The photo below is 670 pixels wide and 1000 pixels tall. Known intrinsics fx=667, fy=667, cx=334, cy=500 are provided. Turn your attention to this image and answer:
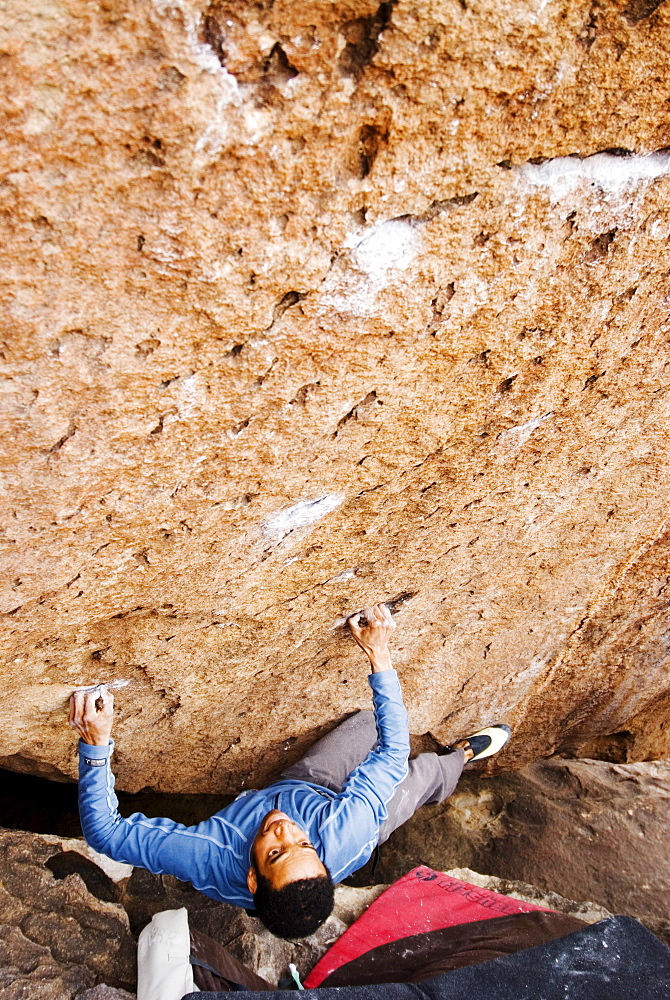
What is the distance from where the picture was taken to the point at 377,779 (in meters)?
2.16

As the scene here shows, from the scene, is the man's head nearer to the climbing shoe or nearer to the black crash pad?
the black crash pad

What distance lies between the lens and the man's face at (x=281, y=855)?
6.25 feet

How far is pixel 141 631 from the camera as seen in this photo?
1960 mm

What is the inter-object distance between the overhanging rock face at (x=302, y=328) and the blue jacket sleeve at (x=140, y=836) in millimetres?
239

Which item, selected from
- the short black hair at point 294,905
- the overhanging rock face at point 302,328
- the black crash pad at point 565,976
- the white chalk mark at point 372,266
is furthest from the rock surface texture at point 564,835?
the white chalk mark at point 372,266

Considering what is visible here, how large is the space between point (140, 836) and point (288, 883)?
19.1 inches

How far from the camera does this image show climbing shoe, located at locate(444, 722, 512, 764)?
9.89 feet

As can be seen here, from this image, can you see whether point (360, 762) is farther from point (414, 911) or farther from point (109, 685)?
point (109, 685)

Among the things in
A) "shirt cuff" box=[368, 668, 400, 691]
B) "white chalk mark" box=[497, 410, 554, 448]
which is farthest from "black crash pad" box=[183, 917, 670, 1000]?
"white chalk mark" box=[497, 410, 554, 448]

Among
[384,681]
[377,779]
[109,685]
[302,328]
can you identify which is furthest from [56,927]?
[302,328]

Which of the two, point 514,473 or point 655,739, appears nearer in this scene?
point 514,473

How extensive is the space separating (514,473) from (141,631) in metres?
1.20

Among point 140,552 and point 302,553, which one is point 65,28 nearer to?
point 140,552

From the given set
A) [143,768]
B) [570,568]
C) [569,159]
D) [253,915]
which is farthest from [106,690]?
[569,159]
